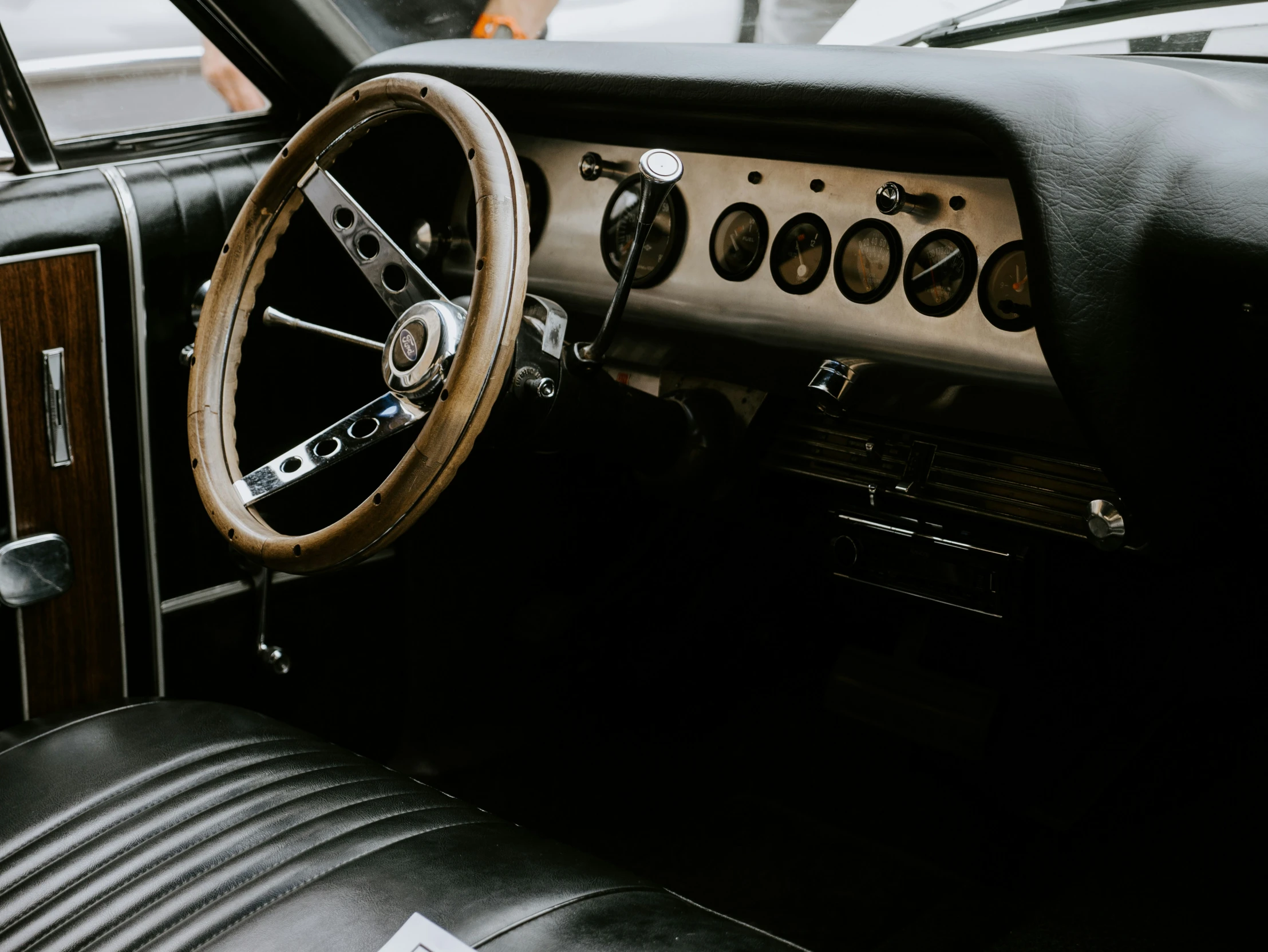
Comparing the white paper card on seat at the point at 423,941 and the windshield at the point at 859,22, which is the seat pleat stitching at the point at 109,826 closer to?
the white paper card on seat at the point at 423,941

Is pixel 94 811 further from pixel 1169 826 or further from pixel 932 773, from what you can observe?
pixel 1169 826

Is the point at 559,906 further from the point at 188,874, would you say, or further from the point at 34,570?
the point at 34,570

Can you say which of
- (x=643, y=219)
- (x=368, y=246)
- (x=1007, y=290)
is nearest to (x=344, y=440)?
(x=368, y=246)

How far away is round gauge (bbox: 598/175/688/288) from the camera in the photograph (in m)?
1.49

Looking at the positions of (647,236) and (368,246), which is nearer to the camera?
(368,246)

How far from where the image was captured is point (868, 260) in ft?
4.43

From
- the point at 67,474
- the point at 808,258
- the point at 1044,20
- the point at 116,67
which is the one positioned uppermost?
the point at 1044,20

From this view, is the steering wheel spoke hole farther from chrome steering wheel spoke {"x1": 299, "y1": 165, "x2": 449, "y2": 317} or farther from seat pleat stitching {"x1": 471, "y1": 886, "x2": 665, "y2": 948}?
seat pleat stitching {"x1": 471, "y1": 886, "x2": 665, "y2": 948}

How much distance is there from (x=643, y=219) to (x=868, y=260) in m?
0.32

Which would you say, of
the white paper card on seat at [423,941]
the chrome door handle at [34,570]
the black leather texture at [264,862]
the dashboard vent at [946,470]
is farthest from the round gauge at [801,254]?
the chrome door handle at [34,570]

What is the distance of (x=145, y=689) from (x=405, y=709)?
469 millimetres

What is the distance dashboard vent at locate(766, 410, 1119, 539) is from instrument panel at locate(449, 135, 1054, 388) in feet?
0.56

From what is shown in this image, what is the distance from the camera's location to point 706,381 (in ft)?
5.33

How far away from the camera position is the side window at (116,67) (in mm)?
1500
